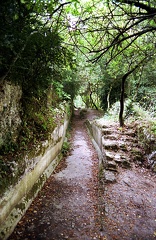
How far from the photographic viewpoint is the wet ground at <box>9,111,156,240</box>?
3396mm

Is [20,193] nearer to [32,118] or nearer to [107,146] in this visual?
[32,118]

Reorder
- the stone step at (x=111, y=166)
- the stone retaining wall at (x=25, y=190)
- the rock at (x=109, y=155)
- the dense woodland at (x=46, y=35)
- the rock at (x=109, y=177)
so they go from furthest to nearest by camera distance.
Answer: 1. the rock at (x=109, y=155)
2. the stone step at (x=111, y=166)
3. the rock at (x=109, y=177)
4. the stone retaining wall at (x=25, y=190)
5. the dense woodland at (x=46, y=35)

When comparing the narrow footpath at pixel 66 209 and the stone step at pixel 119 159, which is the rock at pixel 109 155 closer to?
the stone step at pixel 119 159

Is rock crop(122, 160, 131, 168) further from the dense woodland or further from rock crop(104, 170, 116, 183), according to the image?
the dense woodland

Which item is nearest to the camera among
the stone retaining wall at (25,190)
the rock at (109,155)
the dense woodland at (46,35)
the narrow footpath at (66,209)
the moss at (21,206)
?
the dense woodland at (46,35)

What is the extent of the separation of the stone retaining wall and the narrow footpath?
0.61 ft

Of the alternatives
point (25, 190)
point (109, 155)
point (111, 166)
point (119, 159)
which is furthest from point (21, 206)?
point (119, 159)

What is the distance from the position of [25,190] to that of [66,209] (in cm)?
109

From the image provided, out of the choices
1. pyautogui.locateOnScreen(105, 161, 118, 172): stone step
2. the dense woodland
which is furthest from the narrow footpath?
the dense woodland

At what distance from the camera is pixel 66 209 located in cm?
418

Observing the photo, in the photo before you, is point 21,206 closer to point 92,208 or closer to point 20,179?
point 20,179

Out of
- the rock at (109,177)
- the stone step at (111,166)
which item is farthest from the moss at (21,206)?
the stone step at (111,166)

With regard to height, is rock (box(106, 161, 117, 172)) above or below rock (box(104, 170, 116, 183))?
above

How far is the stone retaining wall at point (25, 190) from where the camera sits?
3.02 m
